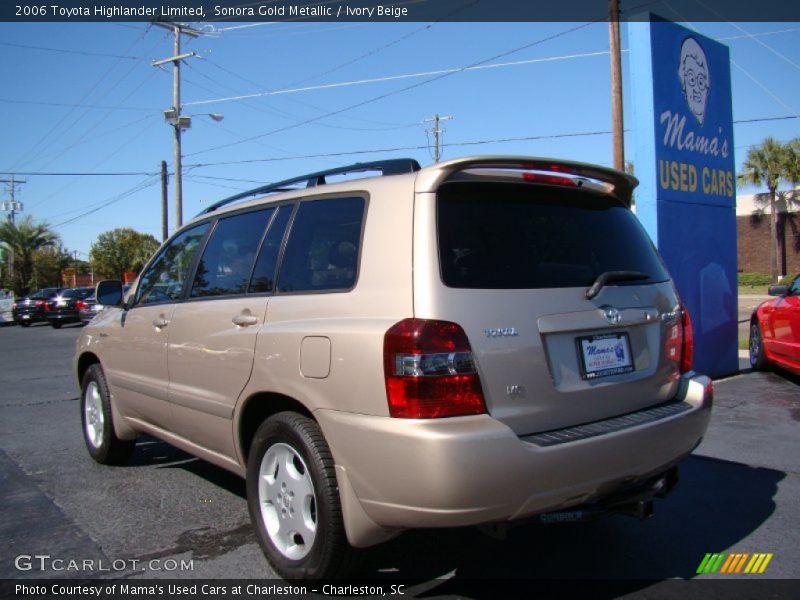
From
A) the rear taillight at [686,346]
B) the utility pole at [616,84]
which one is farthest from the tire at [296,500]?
the utility pole at [616,84]

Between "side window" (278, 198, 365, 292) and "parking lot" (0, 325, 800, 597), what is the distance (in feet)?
4.02

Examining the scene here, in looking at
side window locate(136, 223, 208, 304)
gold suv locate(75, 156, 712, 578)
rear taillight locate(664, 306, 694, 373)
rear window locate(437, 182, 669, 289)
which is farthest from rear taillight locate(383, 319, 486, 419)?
side window locate(136, 223, 208, 304)

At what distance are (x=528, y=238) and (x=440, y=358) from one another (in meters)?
0.78

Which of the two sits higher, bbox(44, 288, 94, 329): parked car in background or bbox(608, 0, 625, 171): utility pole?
bbox(608, 0, 625, 171): utility pole

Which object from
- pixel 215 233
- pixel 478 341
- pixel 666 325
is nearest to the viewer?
pixel 478 341

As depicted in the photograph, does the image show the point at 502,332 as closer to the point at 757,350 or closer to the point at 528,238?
the point at 528,238

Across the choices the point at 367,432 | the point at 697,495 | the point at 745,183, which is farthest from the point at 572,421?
the point at 745,183

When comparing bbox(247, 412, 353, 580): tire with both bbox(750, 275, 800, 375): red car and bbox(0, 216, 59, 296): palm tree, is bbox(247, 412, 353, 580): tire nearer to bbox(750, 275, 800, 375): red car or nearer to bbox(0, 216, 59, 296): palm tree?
bbox(750, 275, 800, 375): red car

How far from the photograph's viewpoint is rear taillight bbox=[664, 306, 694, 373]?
330 cm

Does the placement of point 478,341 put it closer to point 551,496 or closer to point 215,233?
point 551,496

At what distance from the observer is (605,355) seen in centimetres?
293

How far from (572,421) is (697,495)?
208 cm

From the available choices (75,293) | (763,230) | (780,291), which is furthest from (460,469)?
(763,230)

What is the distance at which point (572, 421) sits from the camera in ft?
9.10
